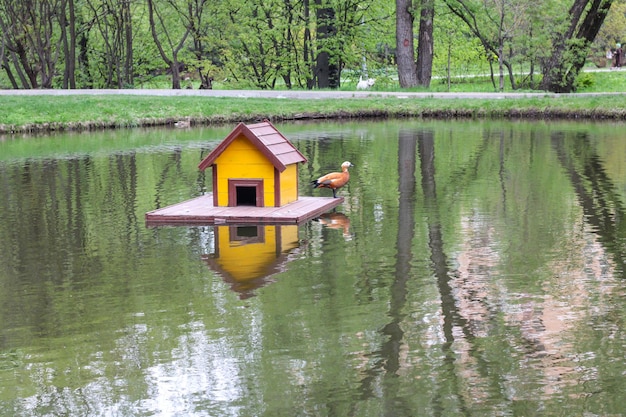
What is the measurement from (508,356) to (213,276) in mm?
4094

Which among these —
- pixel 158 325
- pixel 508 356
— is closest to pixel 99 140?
pixel 158 325

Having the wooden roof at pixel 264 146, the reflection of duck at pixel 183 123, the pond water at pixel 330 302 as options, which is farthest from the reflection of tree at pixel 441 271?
the reflection of duck at pixel 183 123

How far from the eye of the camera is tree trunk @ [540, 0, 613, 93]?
38.5m

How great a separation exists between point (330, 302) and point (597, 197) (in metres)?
7.72

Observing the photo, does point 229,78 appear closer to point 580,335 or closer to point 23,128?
point 23,128

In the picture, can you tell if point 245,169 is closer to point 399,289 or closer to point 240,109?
point 399,289

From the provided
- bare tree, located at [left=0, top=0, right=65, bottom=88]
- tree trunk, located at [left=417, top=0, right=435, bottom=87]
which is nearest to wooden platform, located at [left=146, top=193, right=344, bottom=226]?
tree trunk, located at [left=417, top=0, right=435, bottom=87]

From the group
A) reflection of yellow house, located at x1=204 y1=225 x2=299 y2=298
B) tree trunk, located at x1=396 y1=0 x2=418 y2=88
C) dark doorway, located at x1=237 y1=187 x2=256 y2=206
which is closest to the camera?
reflection of yellow house, located at x1=204 y1=225 x2=299 y2=298

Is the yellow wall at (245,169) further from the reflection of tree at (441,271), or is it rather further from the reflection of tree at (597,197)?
the reflection of tree at (597,197)

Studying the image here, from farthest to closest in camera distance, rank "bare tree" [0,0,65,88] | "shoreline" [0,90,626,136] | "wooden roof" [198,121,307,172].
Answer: "bare tree" [0,0,65,88]
"shoreline" [0,90,626,136]
"wooden roof" [198,121,307,172]

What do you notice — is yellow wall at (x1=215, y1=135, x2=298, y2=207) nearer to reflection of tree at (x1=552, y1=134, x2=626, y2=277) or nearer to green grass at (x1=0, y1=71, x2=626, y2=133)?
reflection of tree at (x1=552, y1=134, x2=626, y2=277)

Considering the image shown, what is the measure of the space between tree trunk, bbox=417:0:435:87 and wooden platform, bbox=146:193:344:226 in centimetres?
2556

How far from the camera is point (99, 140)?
28422 millimetres

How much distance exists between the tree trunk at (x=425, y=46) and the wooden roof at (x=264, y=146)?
25106mm
